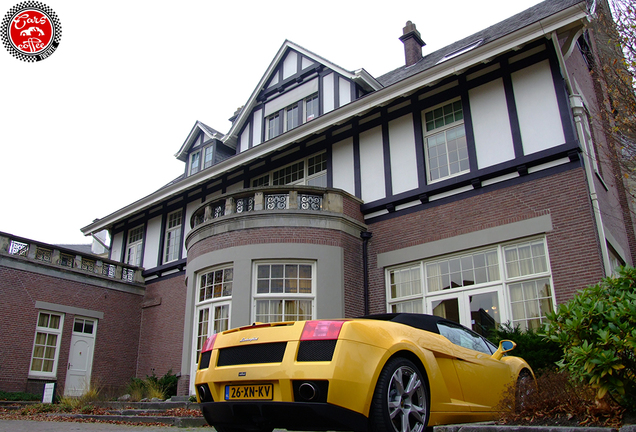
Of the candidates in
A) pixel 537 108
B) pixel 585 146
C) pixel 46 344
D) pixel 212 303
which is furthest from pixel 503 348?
pixel 46 344

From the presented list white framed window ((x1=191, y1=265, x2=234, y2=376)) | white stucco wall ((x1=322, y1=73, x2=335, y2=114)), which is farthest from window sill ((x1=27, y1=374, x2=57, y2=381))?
white stucco wall ((x1=322, y1=73, x2=335, y2=114))

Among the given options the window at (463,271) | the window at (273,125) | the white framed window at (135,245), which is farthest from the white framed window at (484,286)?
the white framed window at (135,245)

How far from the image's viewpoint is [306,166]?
15234mm

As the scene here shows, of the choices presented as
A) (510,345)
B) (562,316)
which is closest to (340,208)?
(510,345)

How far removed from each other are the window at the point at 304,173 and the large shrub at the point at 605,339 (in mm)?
10265

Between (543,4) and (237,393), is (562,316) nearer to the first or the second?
(237,393)

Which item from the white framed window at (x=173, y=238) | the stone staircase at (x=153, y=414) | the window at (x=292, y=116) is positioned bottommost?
the stone staircase at (x=153, y=414)

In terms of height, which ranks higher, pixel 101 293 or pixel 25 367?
pixel 101 293

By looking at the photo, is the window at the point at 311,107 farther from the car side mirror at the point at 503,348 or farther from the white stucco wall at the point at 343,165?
the car side mirror at the point at 503,348

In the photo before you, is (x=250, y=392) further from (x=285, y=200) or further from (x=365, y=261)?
(x=365, y=261)

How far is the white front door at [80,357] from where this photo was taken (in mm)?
16938

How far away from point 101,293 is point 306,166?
9.07m

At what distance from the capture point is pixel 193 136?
2114cm

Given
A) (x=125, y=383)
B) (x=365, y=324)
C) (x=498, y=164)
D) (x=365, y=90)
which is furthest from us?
(x=125, y=383)
